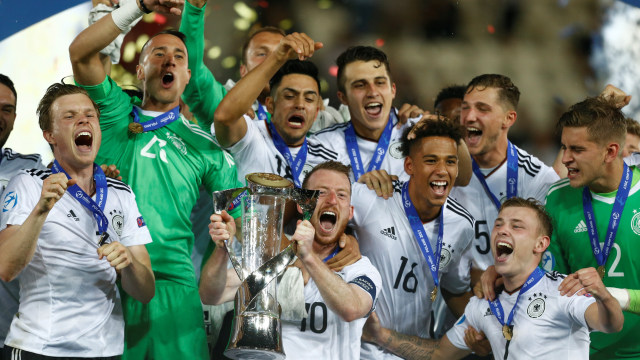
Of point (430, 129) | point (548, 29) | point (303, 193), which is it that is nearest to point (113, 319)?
point (303, 193)

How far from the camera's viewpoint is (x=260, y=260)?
3191 mm

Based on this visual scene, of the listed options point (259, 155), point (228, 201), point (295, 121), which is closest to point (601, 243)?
point (295, 121)

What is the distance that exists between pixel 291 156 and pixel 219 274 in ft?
3.08

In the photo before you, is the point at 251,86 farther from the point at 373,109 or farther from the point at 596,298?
the point at 596,298

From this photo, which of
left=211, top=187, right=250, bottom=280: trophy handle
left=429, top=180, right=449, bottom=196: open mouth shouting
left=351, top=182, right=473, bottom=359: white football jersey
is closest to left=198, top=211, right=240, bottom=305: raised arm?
left=211, top=187, right=250, bottom=280: trophy handle

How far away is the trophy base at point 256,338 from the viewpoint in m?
3.08

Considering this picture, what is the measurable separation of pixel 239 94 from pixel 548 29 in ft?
10.2

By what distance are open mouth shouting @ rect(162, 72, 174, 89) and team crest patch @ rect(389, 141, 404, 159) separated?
46.7 inches

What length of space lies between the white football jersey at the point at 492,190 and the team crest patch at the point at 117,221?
1.81 metres

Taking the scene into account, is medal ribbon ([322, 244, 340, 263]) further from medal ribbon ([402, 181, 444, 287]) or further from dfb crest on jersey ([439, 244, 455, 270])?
dfb crest on jersey ([439, 244, 455, 270])

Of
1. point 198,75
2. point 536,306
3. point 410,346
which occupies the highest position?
point 198,75

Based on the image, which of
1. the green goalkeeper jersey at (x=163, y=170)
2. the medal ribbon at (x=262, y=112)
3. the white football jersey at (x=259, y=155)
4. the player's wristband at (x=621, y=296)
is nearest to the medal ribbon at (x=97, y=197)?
the green goalkeeper jersey at (x=163, y=170)

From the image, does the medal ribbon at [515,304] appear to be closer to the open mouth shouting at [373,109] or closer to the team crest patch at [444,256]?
the team crest patch at [444,256]

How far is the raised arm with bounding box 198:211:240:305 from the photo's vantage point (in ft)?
10.2
